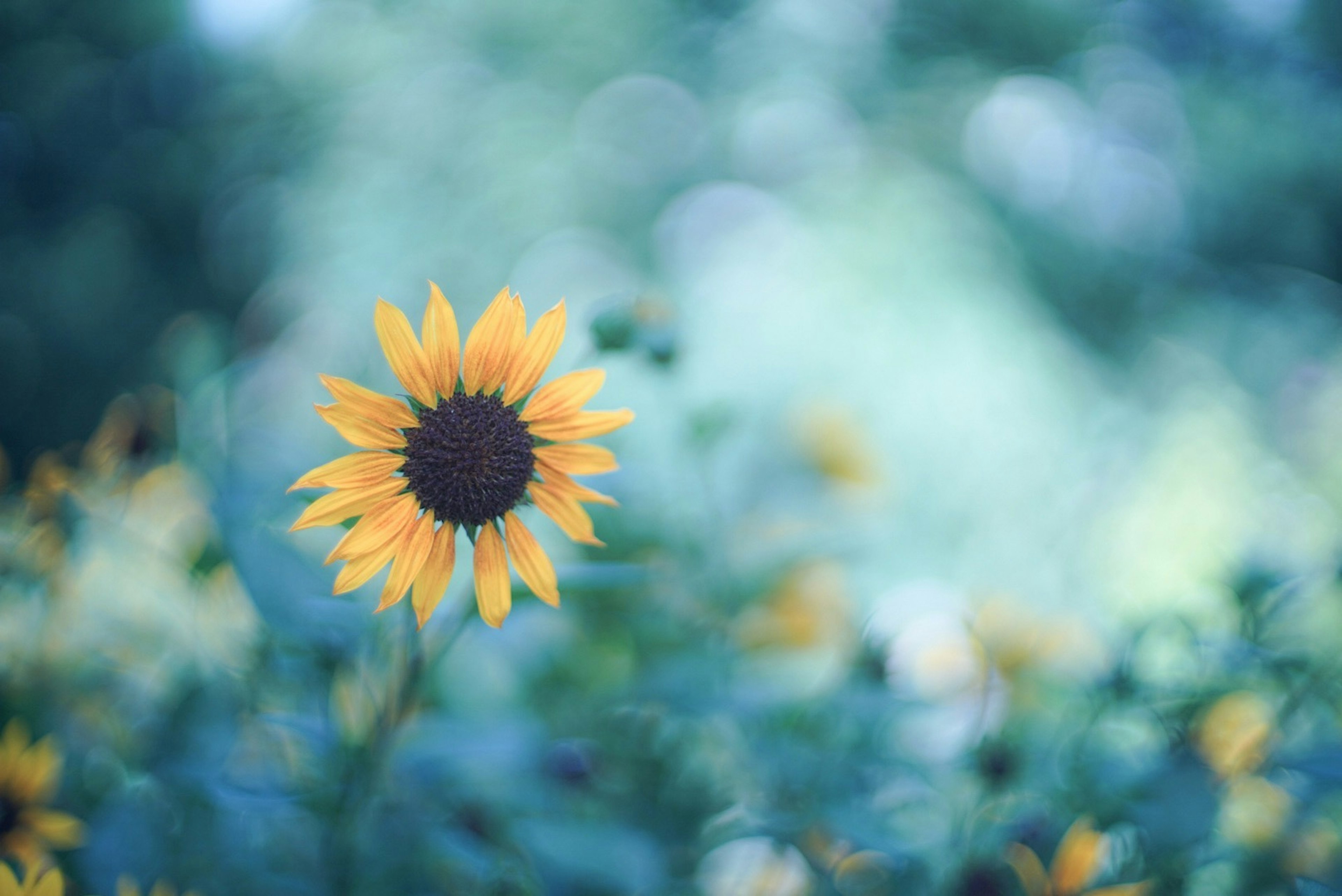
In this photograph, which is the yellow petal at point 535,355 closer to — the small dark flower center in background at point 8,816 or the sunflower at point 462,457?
the sunflower at point 462,457

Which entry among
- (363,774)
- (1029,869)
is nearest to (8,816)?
(363,774)

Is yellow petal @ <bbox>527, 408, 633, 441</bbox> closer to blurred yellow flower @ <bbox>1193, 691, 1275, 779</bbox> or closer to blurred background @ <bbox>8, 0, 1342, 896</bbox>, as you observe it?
blurred background @ <bbox>8, 0, 1342, 896</bbox>

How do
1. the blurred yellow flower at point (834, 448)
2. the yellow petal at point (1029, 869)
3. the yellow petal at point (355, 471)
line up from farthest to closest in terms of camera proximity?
the blurred yellow flower at point (834, 448) < the yellow petal at point (1029, 869) < the yellow petal at point (355, 471)

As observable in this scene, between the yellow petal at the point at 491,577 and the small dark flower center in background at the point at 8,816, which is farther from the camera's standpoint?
the small dark flower center in background at the point at 8,816

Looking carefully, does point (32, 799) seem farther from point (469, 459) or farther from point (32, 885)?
point (469, 459)

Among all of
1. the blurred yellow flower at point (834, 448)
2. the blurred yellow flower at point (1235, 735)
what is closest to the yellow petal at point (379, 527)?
the blurred yellow flower at point (1235, 735)

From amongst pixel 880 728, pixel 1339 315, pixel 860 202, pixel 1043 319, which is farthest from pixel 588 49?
pixel 1339 315

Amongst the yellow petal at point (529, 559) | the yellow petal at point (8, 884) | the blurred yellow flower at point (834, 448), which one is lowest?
the yellow petal at point (8, 884)
